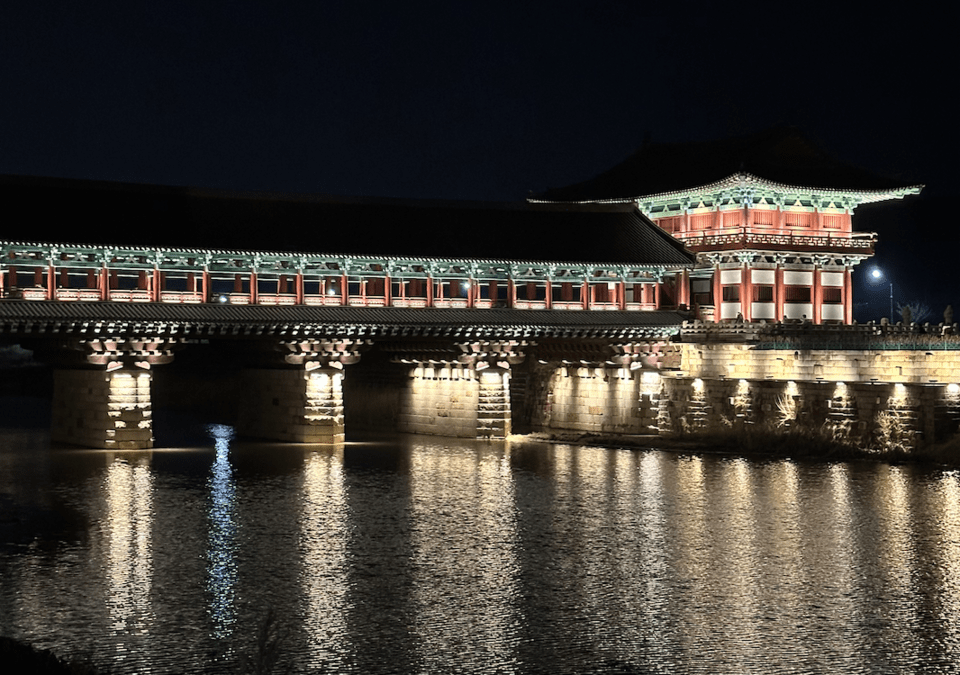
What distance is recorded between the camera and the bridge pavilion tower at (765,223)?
57.3 meters

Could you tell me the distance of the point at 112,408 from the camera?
44.4m

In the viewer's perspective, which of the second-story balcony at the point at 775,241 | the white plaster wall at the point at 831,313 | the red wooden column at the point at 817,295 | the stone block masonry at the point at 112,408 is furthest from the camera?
the white plaster wall at the point at 831,313

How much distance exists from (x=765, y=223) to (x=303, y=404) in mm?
22728

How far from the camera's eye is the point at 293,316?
4634 cm

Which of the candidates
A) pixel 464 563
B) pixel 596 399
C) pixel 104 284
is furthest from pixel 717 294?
pixel 464 563

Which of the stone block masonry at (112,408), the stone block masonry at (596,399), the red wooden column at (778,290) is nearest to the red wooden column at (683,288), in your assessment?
the red wooden column at (778,290)

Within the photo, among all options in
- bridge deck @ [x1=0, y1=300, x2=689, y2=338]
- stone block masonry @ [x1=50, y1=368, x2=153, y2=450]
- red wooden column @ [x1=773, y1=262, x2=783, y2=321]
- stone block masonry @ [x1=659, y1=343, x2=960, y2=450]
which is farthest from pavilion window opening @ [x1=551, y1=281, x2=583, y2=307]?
stone block masonry @ [x1=50, y1=368, x2=153, y2=450]

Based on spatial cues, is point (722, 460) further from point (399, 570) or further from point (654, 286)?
point (399, 570)

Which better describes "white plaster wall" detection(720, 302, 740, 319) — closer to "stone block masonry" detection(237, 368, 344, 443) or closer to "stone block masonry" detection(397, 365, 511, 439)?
"stone block masonry" detection(397, 365, 511, 439)

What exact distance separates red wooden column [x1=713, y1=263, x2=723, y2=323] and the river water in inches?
637

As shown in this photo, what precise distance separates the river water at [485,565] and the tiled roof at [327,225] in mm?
8113

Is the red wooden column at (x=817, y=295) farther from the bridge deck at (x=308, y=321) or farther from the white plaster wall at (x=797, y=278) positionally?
the bridge deck at (x=308, y=321)

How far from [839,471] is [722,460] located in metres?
4.55

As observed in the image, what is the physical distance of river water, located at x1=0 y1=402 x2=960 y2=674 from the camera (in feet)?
66.1
